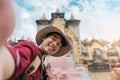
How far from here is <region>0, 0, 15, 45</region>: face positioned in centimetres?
14

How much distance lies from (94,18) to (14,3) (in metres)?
4.08

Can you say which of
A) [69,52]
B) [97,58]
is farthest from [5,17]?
[97,58]

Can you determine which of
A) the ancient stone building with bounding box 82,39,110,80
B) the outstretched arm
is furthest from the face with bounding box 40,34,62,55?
the ancient stone building with bounding box 82,39,110,80

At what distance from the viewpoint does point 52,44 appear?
70 centimetres

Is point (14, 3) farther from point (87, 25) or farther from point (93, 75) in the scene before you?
point (87, 25)

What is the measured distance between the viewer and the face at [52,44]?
0.70 meters

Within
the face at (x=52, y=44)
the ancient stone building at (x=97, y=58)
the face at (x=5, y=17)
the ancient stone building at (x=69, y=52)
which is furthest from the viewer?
the ancient stone building at (x=97, y=58)

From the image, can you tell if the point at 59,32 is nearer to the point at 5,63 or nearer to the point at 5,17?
the point at 5,63

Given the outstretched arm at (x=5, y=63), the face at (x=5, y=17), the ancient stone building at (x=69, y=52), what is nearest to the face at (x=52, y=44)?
the outstretched arm at (x=5, y=63)

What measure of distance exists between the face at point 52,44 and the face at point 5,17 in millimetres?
549

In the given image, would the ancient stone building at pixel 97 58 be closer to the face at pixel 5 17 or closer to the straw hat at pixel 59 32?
the straw hat at pixel 59 32

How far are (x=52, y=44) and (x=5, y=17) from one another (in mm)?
559

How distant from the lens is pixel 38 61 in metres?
0.63

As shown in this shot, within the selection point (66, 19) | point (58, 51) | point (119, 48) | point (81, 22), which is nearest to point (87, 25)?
point (81, 22)
